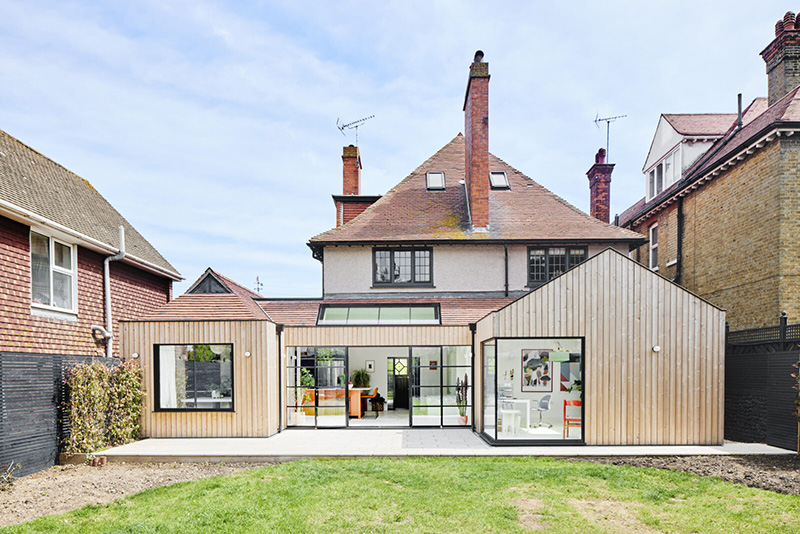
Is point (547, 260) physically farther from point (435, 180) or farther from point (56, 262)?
point (56, 262)

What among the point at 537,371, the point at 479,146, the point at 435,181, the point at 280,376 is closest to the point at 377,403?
the point at 280,376

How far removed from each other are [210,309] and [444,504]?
8.40 m

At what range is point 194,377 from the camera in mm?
12594

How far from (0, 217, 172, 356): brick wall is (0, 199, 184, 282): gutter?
8.0 inches

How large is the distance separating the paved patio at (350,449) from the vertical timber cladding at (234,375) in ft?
0.98

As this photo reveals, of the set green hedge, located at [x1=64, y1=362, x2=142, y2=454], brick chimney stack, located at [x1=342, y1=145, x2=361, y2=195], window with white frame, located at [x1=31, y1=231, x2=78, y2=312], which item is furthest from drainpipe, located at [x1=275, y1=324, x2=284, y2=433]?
brick chimney stack, located at [x1=342, y1=145, x2=361, y2=195]

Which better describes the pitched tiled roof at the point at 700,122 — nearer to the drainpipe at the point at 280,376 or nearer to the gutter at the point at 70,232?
the drainpipe at the point at 280,376

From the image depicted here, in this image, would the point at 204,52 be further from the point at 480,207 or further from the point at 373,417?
the point at 373,417

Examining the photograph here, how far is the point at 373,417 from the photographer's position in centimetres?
1556

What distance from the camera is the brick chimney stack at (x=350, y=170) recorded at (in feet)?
68.4

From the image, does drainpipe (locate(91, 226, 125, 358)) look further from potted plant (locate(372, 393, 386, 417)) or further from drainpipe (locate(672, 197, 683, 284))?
drainpipe (locate(672, 197, 683, 284))

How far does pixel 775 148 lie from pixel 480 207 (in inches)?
297

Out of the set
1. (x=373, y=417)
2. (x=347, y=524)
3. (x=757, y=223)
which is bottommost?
(x=373, y=417)

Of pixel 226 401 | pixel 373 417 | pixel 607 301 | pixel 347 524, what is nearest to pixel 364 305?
pixel 373 417
